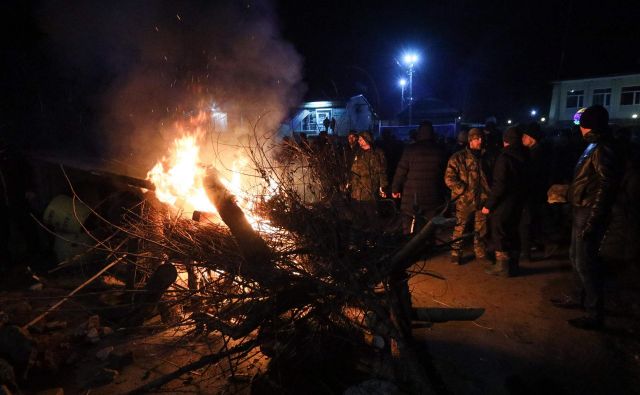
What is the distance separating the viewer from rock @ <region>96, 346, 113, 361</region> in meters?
3.67

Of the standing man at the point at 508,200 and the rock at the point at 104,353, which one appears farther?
the standing man at the point at 508,200

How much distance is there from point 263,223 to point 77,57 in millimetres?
7424

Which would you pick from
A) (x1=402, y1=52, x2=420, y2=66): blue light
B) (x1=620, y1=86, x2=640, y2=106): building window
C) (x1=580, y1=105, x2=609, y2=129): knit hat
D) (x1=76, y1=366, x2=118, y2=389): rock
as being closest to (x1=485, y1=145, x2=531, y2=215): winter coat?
(x1=580, y1=105, x2=609, y2=129): knit hat

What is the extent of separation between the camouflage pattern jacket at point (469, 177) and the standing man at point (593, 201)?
165cm

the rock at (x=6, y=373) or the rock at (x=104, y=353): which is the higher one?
the rock at (x=6, y=373)

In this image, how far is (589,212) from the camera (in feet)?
12.3

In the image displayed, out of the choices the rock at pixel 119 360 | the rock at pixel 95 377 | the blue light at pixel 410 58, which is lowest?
the rock at pixel 95 377

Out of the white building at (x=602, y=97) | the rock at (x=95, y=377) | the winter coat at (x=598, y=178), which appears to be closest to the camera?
the rock at (x=95, y=377)

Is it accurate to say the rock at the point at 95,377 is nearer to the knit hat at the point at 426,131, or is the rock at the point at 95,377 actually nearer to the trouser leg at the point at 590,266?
the trouser leg at the point at 590,266

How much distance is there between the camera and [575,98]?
30.5m

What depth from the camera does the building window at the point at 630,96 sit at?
90.2ft

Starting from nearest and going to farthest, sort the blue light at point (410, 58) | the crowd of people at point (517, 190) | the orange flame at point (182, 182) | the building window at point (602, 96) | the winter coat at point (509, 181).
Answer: the crowd of people at point (517, 190), the orange flame at point (182, 182), the winter coat at point (509, 181), the blue light at point (410, 58), the building window at point (602, 96)

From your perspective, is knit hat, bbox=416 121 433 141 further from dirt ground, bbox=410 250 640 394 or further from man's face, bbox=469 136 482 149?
dirt ground, bbox=410 250 640 394

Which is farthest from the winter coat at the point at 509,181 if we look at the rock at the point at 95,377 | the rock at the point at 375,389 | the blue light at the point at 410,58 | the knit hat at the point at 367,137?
the blue light at the point at 410,58
